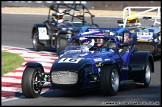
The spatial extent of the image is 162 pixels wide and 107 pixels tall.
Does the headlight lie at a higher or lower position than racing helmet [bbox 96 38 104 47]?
lower

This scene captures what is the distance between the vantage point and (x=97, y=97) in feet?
32.4

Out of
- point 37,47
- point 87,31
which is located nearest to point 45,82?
point 87,31

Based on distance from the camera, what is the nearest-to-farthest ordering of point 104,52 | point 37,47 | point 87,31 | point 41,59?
point 104,52, point 87,31, point 41,59, point 37,47

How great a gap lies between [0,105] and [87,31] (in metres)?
3.24

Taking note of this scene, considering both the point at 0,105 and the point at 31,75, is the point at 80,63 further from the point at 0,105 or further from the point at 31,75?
the point at 0,105

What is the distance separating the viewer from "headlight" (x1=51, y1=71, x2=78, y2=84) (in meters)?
9.70

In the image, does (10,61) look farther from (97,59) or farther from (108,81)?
(108,81)

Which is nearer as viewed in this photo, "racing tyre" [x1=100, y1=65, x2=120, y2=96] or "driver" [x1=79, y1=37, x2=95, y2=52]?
"racing tyre" [x1=100, y1=65, x2=120, y2=96]

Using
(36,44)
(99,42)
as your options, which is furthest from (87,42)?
(36,44)

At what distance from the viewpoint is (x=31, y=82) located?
9828mm

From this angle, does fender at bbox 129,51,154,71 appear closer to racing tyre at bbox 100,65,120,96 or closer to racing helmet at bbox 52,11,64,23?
racing tyre at bbox 100,65,120,96

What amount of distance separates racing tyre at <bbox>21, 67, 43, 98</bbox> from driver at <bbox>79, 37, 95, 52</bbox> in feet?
4.10

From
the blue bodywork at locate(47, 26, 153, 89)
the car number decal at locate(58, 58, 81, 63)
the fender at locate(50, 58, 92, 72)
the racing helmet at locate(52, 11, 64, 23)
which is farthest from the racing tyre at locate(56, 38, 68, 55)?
the fender at locate(50, 58, 92, 72)

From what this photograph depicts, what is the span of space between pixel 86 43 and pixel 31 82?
72.8 inches
